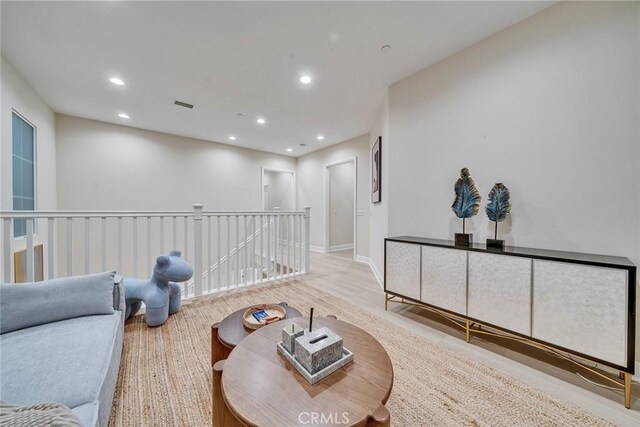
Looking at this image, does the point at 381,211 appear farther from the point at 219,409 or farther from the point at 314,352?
the point at 219,409

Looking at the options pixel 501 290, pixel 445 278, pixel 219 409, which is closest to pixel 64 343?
pixel 219 409

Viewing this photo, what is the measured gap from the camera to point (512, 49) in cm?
204

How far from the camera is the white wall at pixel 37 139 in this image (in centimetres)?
234

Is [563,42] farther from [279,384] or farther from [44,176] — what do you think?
[44,176]

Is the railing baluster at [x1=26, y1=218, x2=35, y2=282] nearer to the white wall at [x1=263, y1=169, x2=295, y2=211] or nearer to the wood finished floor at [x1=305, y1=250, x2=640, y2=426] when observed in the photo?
the wood finished floor at [x1=305, y1=250, x2=640, y2=426]

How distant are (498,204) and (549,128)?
70 cm

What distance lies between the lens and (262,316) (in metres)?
1.52

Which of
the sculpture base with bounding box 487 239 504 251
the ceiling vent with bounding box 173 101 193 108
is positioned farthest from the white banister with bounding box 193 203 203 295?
the sculpture base with bounding box 487 239 504 251

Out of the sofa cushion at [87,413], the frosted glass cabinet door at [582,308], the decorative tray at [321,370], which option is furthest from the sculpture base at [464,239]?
the sofa cushion at [87,413]

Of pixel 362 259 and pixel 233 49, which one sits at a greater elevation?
pixel 233 49

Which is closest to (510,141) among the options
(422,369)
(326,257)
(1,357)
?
(422,369)

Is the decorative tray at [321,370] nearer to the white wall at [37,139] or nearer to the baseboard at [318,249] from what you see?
the white wall at [37,139]

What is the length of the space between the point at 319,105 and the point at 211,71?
1.49 m

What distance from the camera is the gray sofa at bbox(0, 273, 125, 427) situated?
904 mm
